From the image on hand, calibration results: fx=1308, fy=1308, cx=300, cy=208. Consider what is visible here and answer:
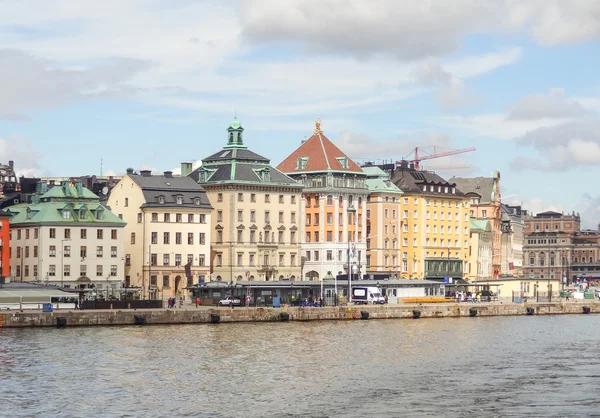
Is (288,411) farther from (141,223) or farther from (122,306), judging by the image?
(141,223)

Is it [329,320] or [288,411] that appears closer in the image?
[288,411]

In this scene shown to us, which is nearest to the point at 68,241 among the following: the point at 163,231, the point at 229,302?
the point at 163,231

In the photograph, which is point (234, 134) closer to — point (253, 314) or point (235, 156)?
point (235, 156)

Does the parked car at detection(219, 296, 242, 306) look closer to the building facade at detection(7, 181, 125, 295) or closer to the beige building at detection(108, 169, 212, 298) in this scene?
the building facade at detection(7, 181, 125, 295)

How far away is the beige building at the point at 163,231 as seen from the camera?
178 meters

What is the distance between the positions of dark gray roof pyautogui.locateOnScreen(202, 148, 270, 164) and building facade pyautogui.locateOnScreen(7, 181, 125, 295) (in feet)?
80.1

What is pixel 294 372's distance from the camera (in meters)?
93.9

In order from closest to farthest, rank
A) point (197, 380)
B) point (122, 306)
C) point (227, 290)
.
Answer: point (197, 380) → point (122, 306) → point (227, 290)

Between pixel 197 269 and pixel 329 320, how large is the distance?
37.0 metres

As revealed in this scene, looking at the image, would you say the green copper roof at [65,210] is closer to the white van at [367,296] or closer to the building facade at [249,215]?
the building facade at [249,215]

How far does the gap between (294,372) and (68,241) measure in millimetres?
80693

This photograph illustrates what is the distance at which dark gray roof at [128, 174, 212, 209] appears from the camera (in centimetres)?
17950

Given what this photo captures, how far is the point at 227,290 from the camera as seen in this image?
524 feet

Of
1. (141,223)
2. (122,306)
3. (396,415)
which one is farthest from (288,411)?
(141,223)
